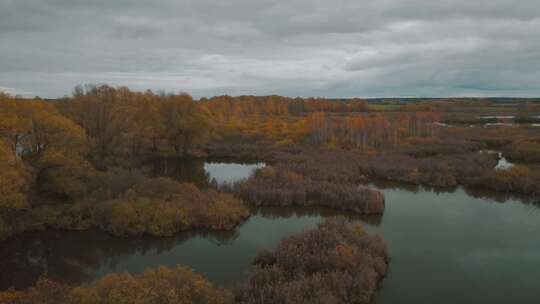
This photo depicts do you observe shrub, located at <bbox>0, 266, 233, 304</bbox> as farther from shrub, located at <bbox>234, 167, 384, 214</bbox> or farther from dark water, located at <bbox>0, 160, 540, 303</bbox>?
shrub, located at <bbox>234, 167, 384, 214</bbox>

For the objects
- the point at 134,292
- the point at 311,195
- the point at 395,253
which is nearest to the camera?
the point at 134,292

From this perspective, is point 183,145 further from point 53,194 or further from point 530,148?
point 530,148

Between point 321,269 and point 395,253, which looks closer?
point 321,269

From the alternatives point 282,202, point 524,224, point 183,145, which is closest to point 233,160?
point 183,145

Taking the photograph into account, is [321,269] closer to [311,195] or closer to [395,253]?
[395,253]

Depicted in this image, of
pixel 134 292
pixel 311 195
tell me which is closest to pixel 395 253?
pixel 311 195

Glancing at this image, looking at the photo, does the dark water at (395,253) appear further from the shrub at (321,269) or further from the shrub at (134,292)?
the shrub at (134,292)

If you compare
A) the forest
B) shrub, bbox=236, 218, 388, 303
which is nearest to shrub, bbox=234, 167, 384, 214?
the forest

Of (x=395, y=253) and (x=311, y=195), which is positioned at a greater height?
(x=311, y=195)
